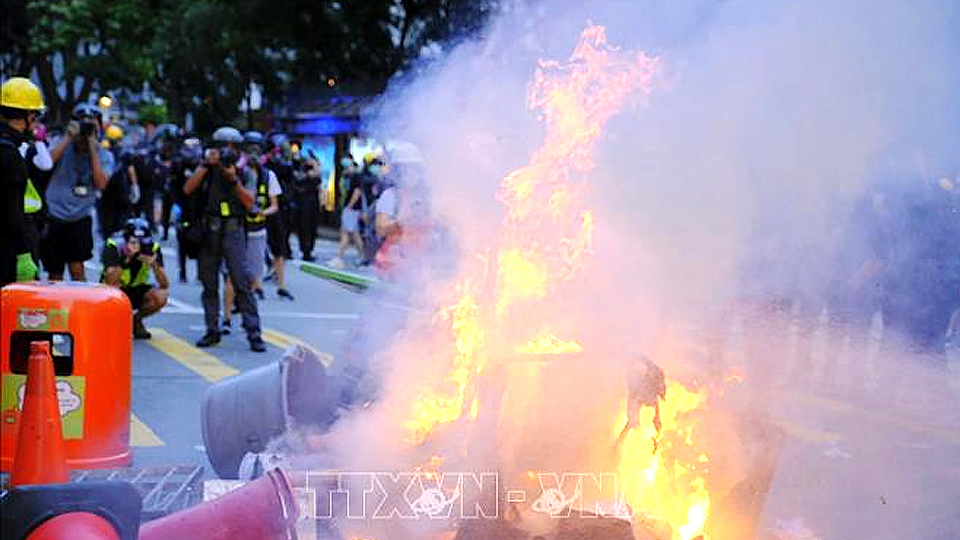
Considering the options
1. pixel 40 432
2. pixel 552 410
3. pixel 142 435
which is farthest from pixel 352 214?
pixel 552 410

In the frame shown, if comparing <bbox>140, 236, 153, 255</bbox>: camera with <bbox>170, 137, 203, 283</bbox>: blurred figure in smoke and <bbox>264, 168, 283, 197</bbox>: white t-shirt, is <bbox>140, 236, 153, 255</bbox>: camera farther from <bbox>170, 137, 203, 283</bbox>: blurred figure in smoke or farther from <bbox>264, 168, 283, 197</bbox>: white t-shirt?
<bbox>264, 168, 283, 197</bbox>: white t-shirt

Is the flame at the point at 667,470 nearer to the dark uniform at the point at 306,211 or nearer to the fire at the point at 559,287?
the fire at the point at 559,287

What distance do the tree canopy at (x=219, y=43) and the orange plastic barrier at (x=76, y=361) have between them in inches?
281

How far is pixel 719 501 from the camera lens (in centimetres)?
420

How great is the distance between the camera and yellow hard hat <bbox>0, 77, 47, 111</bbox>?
619 centimetres

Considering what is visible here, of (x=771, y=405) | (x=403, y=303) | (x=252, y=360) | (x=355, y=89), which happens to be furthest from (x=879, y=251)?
(x=355, y=89)

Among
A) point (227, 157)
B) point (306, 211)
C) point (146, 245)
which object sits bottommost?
point (306, 211)

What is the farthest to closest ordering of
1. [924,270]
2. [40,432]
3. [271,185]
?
[271,185]
[924,270]
[40,432]

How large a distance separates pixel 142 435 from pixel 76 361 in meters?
1.12

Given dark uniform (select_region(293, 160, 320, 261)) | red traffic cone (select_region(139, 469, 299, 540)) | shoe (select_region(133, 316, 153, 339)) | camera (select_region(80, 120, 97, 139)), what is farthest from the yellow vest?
dark uniform (select_region(293, 160, 320, 261))

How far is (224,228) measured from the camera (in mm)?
8766

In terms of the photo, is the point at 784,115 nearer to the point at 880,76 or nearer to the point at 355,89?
the point at 880,76

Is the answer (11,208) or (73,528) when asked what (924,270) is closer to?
(11,208)

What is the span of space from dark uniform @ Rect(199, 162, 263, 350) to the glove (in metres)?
2.78
